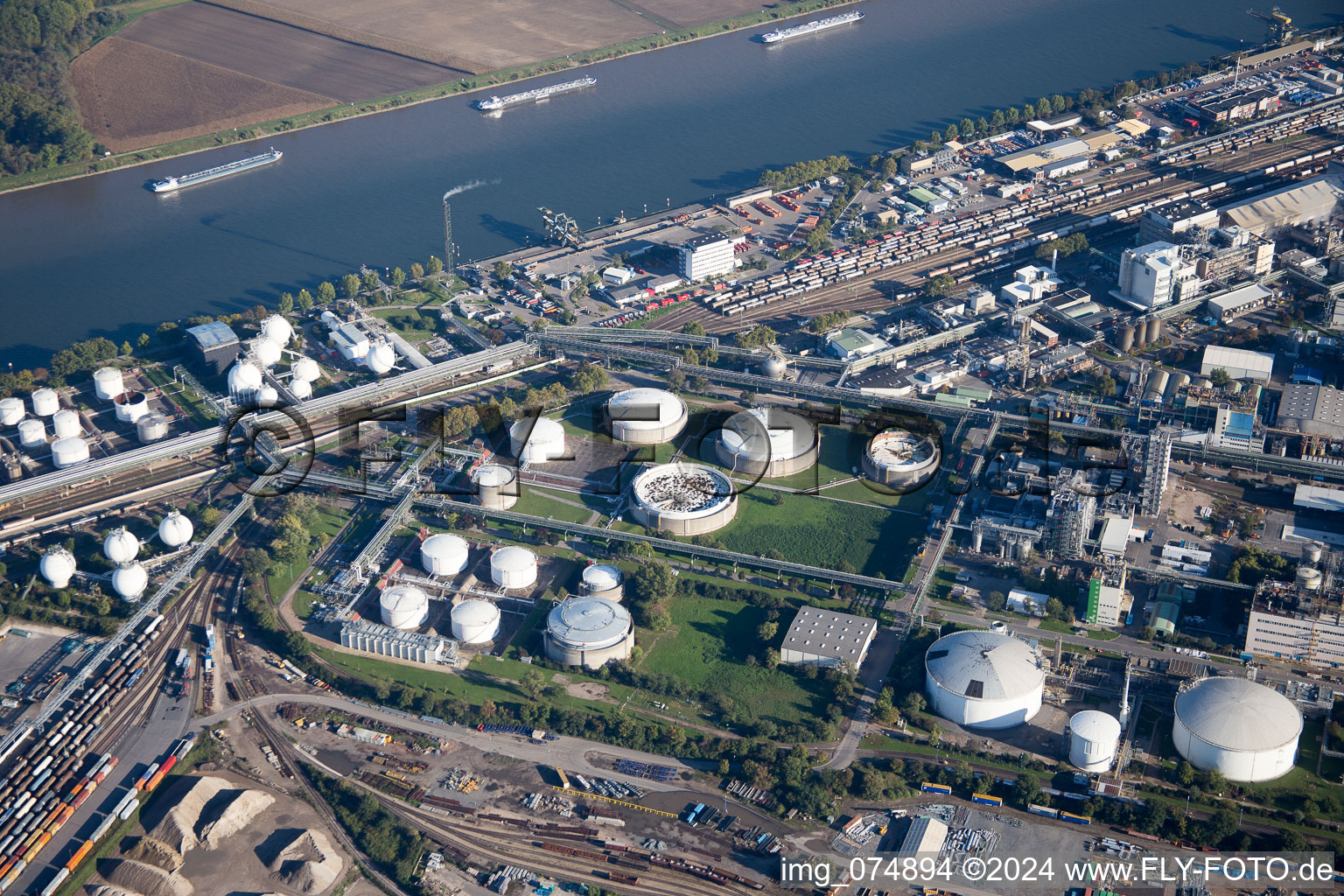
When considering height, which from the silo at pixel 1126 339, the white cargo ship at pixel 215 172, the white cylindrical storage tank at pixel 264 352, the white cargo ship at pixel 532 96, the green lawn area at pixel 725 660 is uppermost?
the white cargo ship at pixel 532 96

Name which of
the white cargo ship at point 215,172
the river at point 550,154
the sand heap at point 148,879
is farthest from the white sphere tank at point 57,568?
the white cargo ship at point 215,172

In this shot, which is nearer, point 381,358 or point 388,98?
point 381,358

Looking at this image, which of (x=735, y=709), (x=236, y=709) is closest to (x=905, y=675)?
(x=735, y=709)

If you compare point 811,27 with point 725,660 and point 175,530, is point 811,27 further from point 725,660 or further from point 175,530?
point 725,660

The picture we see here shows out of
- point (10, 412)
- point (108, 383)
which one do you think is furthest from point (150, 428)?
point (10, 412)

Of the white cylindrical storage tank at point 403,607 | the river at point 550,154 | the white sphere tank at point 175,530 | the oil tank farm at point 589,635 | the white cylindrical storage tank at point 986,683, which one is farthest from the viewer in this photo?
the river at point 550,154

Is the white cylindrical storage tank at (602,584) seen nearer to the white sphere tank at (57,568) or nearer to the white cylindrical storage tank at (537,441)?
the white cylindrical storage tank at (537,441)
